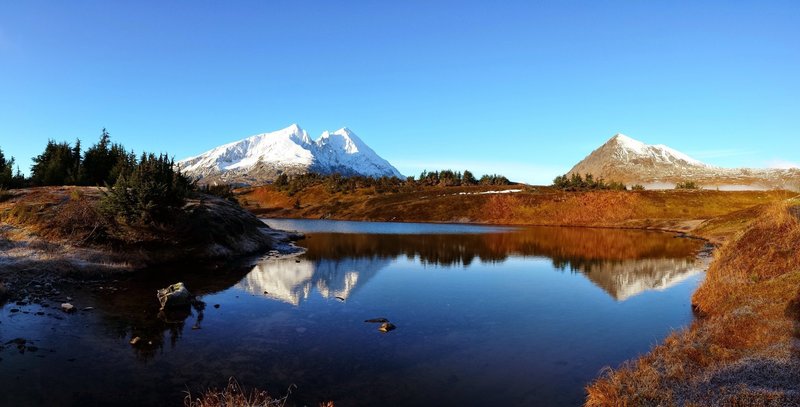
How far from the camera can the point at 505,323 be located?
25859 mm

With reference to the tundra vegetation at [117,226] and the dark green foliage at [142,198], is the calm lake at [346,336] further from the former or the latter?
the dark green foliage at [142,198]

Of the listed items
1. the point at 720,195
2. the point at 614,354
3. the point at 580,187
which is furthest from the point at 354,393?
the point at 580,187

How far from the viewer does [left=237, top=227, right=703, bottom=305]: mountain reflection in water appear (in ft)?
120

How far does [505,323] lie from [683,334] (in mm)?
8866

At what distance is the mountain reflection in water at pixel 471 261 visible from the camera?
3644 cm

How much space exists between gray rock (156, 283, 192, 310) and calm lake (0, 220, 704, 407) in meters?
0.71

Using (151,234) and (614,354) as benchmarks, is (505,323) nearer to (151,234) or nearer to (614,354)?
(614,354)

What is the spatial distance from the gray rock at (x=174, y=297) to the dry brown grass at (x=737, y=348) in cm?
2381

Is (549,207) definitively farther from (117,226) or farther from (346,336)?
(346,336)

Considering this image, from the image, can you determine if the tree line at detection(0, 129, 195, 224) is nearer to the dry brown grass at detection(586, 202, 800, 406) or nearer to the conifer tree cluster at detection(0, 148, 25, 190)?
the conifer tree cluster at detection(0, 148, 25, 190)

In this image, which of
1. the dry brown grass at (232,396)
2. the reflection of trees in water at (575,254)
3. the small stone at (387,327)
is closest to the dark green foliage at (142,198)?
the reflection of trees in water at (575,254)

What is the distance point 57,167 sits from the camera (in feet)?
219

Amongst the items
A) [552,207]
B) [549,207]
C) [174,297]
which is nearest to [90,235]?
[174,297]

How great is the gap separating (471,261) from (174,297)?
3389cm
